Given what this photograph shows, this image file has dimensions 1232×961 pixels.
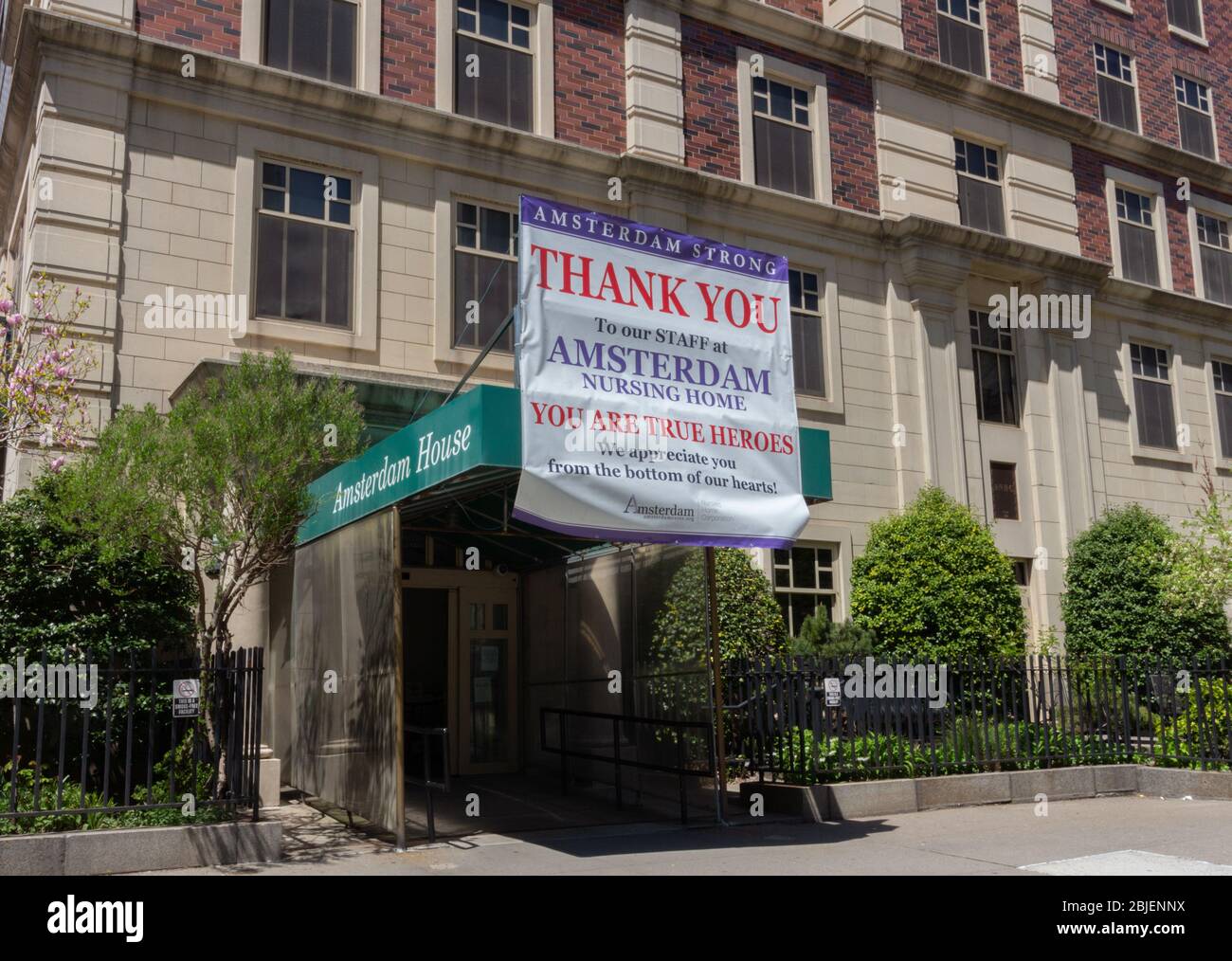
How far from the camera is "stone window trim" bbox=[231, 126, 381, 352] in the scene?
14.3 metres

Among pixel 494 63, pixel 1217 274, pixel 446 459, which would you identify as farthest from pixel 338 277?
pixel 1217 274

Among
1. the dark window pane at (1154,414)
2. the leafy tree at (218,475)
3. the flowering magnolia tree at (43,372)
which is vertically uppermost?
the dark window pane at (1154,414)

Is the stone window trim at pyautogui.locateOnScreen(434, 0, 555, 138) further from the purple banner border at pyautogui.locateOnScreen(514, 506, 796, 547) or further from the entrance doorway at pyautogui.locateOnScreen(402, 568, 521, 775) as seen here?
the purple banner border at pyautogui.locateOnScreen(514, 506, 796, 547)

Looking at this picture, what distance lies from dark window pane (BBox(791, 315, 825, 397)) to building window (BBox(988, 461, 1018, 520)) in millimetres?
3970

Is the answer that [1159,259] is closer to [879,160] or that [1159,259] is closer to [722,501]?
[879,160]

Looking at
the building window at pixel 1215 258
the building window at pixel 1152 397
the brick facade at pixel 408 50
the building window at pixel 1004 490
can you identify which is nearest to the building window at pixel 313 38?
the brick facade at pixel 408 50

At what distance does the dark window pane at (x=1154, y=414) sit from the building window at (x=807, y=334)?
319 inches

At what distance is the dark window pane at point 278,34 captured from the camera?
15211 mm

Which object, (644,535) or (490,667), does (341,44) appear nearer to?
(490,667)

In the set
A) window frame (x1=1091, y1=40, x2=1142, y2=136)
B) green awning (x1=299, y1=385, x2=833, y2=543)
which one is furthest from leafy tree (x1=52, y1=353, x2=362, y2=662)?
window frame (x1=1091, y1=40, x2=1142, y2=136)

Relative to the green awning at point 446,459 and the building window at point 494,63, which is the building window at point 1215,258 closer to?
the building window at point 494,63

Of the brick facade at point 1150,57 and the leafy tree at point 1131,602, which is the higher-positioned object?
the brick facade at point 1150,57

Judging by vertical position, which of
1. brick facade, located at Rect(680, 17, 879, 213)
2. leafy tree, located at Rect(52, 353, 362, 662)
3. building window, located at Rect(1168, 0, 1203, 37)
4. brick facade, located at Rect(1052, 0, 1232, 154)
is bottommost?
leafy tree, located at Rect(52, 353, 362, 662)

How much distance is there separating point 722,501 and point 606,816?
4.20 m
